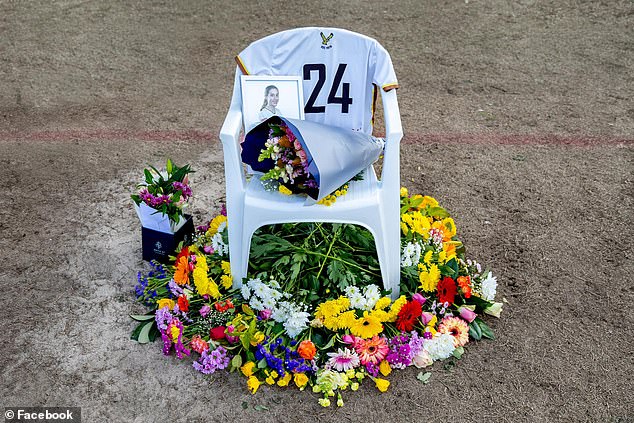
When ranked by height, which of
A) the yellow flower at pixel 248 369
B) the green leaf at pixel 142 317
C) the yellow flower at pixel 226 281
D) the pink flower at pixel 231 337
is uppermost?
the yellow flower at pixel 226 281

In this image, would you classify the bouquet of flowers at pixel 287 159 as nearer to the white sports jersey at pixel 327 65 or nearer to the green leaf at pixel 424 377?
the white sports jersey at pixel 327 65

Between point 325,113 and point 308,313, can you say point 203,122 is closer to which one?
→ point 325,113

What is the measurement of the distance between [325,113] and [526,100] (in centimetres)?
245

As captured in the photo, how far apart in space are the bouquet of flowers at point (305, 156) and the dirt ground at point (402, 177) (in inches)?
35.3

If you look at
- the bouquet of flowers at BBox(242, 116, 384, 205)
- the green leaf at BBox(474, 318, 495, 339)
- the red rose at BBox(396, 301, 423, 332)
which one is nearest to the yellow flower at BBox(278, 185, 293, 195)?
the bouquet of flowers at BBox(242, 116, 384, 205)

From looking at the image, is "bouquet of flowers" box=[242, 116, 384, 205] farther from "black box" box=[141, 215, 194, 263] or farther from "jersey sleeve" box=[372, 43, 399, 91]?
"black box" box=[141, 215, 194, 263]

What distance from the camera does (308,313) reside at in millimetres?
2926

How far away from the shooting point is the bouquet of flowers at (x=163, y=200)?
3.16 m

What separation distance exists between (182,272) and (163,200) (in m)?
0.37

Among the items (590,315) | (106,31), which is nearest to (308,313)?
(590,315)

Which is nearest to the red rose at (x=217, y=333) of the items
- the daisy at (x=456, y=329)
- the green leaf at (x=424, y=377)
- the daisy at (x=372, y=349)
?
the daisy at (x=372, y=349)

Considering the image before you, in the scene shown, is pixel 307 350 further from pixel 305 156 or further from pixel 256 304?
pixel 305 156

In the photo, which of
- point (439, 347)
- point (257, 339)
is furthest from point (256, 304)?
point (439, 347)

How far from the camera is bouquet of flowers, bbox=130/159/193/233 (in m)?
3.16
